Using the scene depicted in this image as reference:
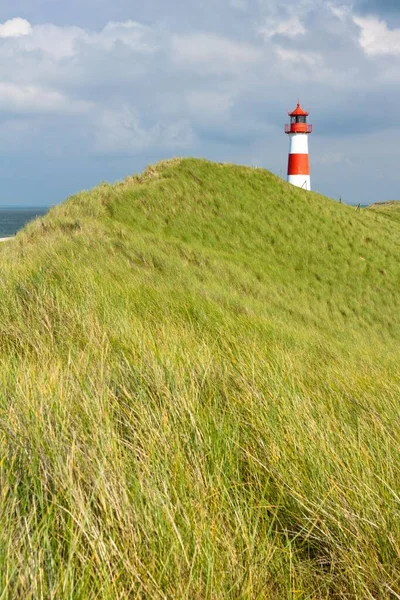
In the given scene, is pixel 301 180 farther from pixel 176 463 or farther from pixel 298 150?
pixel 176 463

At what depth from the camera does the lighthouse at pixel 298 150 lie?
107 feet

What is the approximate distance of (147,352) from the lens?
167 inches

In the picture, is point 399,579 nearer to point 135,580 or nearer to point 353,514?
point 353,514

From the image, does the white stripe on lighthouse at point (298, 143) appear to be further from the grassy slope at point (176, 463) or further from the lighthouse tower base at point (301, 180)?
the grassy slope at point (176, 463)

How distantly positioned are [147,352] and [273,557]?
7.29ft

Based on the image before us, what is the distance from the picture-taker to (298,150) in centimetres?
3334

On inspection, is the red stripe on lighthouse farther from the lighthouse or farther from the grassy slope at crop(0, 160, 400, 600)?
the grassy slope at crop(0, 160, 400, 600)

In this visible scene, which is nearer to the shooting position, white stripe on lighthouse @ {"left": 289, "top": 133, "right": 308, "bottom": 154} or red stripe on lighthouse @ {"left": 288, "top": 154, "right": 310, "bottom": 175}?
red stripe on lighthouse @ {"left": 288, "top": 154, "right": 310, "bottom": 175}

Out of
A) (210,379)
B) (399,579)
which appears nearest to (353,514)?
(399,579)

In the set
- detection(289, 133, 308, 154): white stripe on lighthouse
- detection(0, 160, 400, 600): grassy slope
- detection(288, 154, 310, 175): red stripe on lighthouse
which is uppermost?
detection(289, 133, 308, 154): white stripe on lighthouse

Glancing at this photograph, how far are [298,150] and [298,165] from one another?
1091mm

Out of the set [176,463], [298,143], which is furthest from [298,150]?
[176,463]

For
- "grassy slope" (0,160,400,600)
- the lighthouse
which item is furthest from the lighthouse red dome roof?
"grassy slope" (0,160,400,600)

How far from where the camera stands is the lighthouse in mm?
32688
